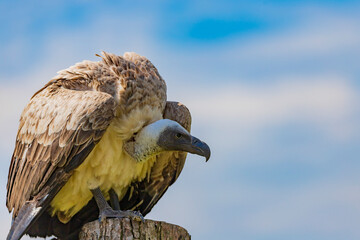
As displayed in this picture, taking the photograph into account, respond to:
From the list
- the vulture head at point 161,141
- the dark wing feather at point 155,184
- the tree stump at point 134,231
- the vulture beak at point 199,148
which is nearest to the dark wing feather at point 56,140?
the vulture head at point 161,141

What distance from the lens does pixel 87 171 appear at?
8.89m

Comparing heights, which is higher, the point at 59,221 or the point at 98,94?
the point at 98,94

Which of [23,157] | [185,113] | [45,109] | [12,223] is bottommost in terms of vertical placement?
[12,223]

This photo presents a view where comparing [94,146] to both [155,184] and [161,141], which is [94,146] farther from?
[155,184]

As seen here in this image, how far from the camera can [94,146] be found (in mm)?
8477

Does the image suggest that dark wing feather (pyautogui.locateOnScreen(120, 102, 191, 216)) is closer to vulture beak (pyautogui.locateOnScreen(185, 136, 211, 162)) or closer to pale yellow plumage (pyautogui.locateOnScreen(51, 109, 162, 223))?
pale yellow plumage (pyautogui.locateOnScreen(51, 109, 162, 223))

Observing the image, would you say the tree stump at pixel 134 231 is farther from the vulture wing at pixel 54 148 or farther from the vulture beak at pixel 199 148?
the vulture beak at pixel 199 148

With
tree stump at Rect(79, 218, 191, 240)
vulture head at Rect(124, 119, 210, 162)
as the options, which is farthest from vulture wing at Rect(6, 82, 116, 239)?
tree stump at Rect(79, 218, 191, 240)

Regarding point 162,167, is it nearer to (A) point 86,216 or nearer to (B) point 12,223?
(A) point 86,216

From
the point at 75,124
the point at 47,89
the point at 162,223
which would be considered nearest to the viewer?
the point at 162,223

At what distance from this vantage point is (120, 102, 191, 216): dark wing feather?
31.9 feet

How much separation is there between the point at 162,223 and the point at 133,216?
348 mm

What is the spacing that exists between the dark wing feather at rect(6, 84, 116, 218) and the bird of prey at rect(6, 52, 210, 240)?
0.01 meters

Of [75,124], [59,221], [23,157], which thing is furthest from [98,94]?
[59,221]
